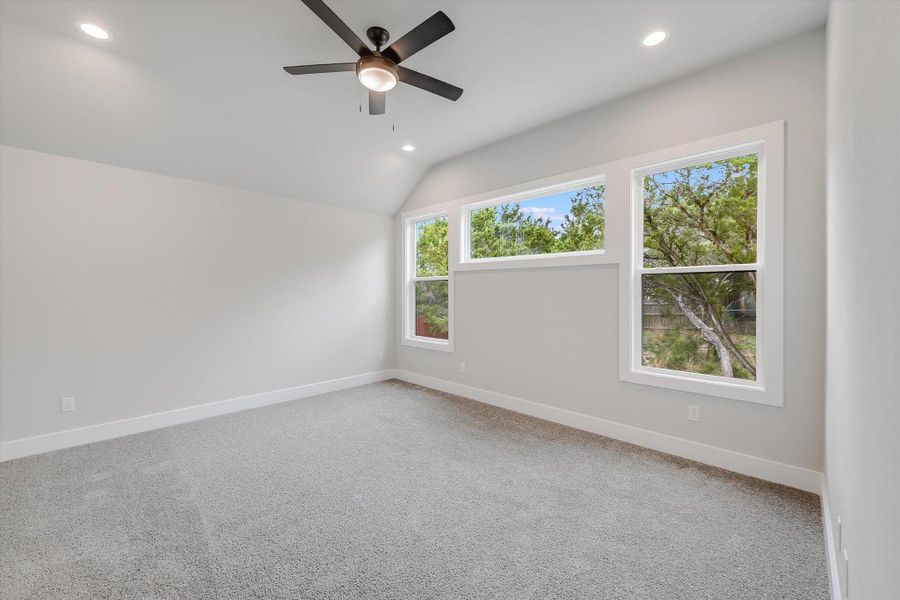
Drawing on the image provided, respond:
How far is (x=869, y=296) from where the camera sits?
38.8 inches

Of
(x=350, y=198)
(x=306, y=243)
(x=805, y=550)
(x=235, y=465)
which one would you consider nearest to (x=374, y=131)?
(x=350, y=198)

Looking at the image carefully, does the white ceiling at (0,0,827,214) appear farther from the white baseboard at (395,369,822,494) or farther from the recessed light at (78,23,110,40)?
the white baseboard at (395,369,822,494)

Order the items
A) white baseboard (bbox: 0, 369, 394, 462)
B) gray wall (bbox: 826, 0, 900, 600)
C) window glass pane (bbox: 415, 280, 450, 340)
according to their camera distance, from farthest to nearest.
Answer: window glass pane (bbox: 415, 280, 450, 340)
white baseboard (bbox: 0, 369, 394, 462)
gray wall (bbox: 826, 0, 900, 600)

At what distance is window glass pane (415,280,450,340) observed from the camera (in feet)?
16.3

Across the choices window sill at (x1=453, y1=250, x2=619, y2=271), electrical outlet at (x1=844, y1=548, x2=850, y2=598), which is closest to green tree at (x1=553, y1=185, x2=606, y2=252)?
window sill at (x1=453, y1=250, x2=619, y2=271)

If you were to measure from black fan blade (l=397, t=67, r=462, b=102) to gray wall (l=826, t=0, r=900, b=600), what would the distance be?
6.20 feet

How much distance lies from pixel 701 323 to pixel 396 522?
8.79 feet

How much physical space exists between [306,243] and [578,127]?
3.39m

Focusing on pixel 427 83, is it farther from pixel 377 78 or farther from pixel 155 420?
pixel 155 420

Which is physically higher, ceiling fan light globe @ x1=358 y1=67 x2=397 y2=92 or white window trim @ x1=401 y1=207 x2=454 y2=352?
ceiling fan light globe @ x1=358 y1=67 x2=397 y2=92

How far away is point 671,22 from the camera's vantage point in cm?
229

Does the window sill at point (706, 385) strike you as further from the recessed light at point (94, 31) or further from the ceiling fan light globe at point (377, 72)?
the recessed light at point (94, 31)

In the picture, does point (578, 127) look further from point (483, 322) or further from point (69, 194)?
point (69, 194)

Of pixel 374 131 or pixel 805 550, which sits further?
pixel 374 131
